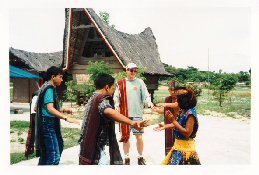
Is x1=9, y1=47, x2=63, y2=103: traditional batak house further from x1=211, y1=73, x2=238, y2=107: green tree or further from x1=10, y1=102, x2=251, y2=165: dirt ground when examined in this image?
x1=10, y1=102, x2=251, y2=165: dirt ground

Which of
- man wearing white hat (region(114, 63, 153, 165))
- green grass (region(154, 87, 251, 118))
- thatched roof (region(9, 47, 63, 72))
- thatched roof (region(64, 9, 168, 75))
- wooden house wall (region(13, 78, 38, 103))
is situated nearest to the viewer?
man wearing white hat (region(114, 63, 153, 165))

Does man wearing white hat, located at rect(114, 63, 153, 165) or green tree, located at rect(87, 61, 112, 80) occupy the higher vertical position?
green tree, located at rect(87, 61, 112, 80)

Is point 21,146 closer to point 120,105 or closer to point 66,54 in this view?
point 120,105

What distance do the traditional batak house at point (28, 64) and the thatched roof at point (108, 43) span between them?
429 centimetres

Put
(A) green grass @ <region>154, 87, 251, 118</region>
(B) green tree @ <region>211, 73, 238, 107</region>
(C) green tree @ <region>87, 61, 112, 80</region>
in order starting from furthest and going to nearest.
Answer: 1. (B) green tree @ <region>211, 73, 238, 107</region>
2. (A) green grass @ <region>154, 87, 251, 118</region>
3. (C) green tree @ <region>87, 61, 112, 80</region>

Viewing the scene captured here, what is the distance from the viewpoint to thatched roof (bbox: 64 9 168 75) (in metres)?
12.8

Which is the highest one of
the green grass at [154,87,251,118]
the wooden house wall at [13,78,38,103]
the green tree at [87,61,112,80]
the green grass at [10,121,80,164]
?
the green tree at [87,61,112,80]

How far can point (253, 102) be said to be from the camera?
21.8 ft

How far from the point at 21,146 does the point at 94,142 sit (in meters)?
4.42

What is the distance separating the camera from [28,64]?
728 inches

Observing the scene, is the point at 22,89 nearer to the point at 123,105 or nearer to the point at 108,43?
the point at 108,43

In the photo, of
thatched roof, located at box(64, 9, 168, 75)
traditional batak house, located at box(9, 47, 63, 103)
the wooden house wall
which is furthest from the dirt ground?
the wooden house wall

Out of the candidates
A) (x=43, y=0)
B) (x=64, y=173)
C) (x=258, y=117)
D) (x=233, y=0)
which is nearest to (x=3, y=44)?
(x=43, y=0)

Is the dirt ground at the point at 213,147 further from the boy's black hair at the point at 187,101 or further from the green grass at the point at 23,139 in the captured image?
the boy's black hair at the point at 187,101
